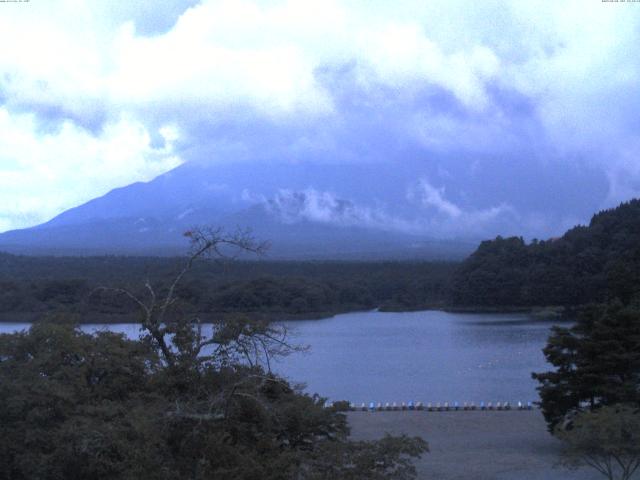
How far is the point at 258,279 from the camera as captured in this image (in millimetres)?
35656

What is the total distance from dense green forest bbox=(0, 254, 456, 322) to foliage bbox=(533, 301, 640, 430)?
1114 cm

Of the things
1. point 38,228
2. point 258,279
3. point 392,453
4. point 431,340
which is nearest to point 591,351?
point 392,453

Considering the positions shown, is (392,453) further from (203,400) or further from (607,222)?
(607,222)

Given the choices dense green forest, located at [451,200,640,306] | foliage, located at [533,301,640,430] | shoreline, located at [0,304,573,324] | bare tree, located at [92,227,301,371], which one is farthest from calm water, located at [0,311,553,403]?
bare tree, located at [92,227,301,371]

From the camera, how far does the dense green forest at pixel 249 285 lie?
99.3ft

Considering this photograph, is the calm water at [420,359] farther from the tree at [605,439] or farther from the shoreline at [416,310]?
the tree at [605,439]

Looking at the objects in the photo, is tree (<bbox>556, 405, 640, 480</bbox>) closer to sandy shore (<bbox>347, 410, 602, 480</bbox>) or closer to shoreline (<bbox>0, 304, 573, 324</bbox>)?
sandy shore (<bbox>347, 410, 602, 480</bbox>)

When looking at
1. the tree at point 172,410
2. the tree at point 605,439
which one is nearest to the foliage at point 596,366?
the tree at point 605,439

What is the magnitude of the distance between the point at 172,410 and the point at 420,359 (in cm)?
1945

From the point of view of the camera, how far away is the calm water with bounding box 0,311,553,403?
19516 mm

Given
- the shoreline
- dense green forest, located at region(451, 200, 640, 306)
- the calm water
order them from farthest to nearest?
dense green forest, located at region(451, 200, 640, 306), the shoreline, the calm water

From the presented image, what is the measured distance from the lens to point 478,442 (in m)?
13.4

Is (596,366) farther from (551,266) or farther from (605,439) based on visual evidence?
(551,266)

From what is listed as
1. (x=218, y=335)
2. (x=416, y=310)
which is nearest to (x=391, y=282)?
(x=416, y=310)
